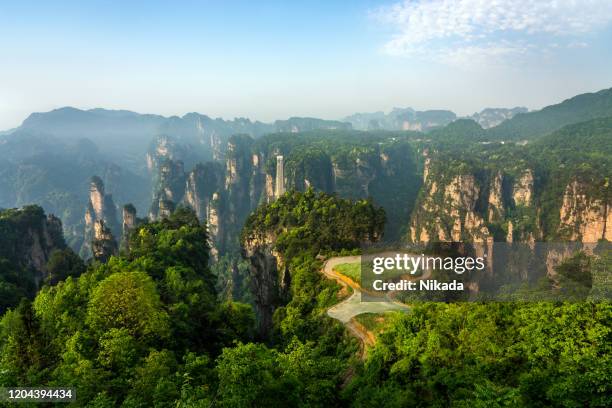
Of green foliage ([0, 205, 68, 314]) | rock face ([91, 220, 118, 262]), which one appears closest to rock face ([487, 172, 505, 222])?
rock face ([91, 220, 118, 262])

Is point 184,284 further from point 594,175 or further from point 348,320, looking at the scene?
point 594,175

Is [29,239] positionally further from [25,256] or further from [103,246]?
[103,246]

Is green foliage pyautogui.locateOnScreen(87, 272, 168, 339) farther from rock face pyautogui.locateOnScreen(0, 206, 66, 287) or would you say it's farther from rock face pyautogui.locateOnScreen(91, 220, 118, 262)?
rock face pyautogui.locateOnScreen(0, 206, 66, 287)

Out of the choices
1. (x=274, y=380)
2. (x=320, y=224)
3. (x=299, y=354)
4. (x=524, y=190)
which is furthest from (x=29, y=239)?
(x=524, y=190)

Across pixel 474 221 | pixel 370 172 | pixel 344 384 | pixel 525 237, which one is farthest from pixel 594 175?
pixel 344 384

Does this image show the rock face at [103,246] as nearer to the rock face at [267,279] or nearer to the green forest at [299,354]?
the rock face at [267,279]
